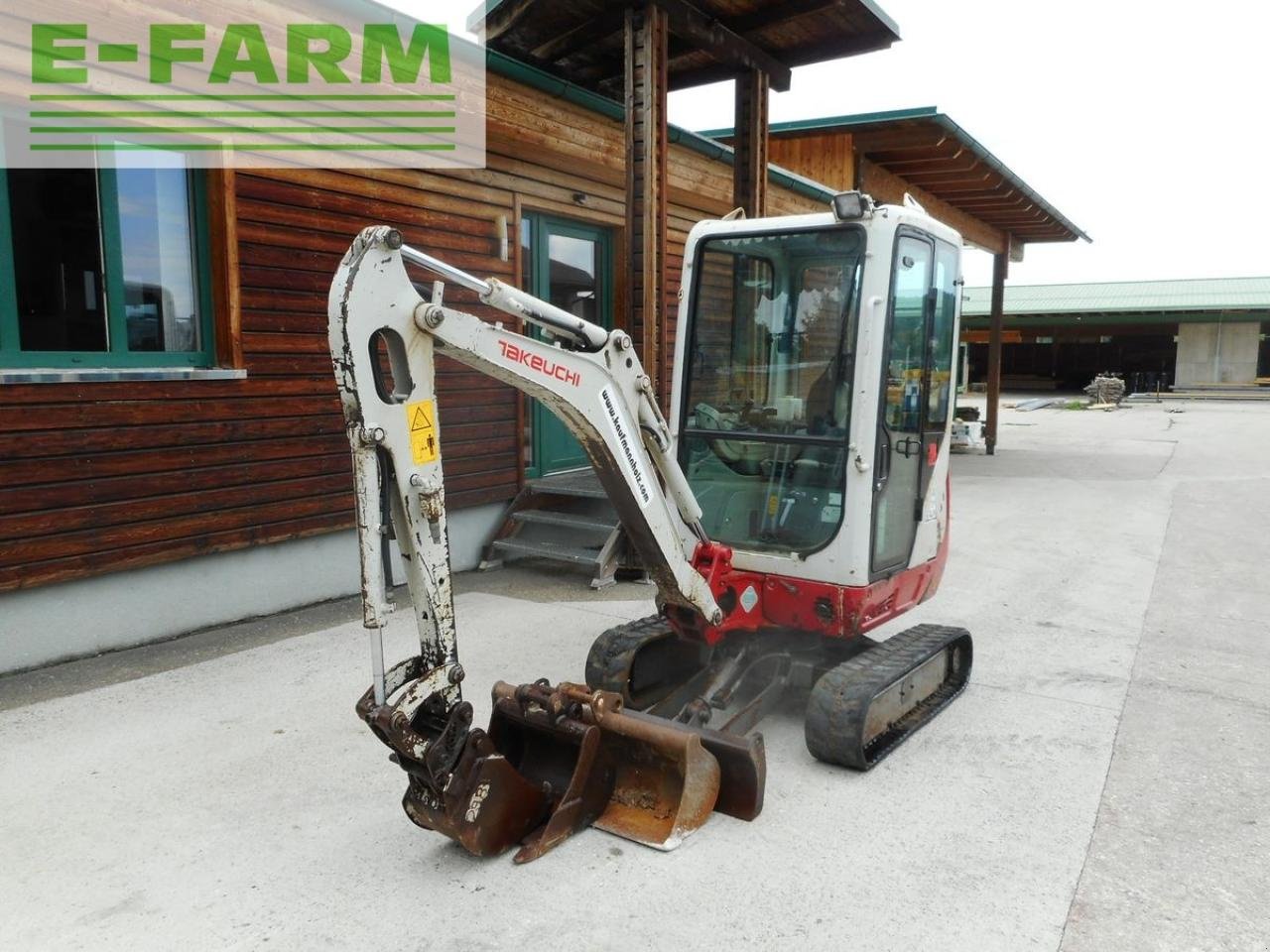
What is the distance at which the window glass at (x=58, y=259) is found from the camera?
15.5 ft

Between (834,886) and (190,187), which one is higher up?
(190,187)

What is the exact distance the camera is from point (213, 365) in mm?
5562

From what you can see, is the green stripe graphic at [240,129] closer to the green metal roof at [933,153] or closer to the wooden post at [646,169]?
the wooden post at [646,169]

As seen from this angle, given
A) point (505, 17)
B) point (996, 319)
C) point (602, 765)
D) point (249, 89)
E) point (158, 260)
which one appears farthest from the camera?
point (996, 319)

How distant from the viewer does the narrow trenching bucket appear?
310 centimetres

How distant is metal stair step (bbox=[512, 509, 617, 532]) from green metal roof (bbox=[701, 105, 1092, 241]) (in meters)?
5.71

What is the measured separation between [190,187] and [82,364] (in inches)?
49.7

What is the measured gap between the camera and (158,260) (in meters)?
5.31

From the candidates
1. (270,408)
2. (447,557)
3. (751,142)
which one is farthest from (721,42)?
(447,557)

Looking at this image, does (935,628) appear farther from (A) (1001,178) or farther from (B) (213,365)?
(A) (1001,178)

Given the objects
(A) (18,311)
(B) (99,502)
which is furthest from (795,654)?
(A) (18,311)

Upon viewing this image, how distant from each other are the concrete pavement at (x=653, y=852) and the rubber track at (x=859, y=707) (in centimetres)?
9

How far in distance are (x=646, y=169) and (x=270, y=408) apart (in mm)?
2946

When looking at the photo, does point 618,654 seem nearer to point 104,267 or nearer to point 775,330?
point 775,330
